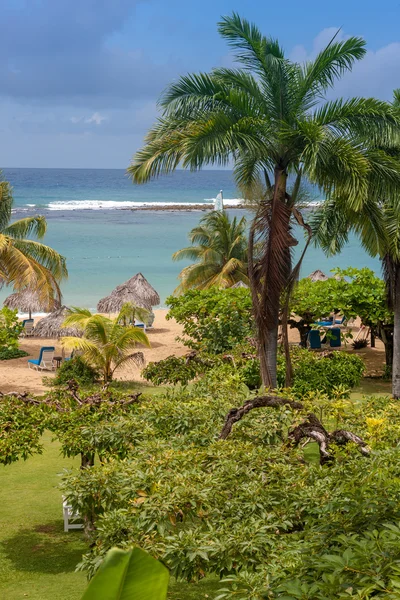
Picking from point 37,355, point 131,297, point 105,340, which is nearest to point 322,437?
point 105,340

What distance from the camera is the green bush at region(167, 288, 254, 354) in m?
18.2

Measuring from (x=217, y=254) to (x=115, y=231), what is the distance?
42.4 m

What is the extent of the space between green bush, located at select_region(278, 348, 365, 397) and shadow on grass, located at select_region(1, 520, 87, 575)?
7.37 m

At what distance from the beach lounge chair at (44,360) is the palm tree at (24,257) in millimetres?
1562

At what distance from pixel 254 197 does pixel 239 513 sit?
9753 millimetres

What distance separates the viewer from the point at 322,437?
6105 millimetres

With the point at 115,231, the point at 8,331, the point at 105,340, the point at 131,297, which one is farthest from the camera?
the point at 115,231

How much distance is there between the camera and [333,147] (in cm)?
1277

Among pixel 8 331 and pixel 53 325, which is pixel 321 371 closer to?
pixel 8 331

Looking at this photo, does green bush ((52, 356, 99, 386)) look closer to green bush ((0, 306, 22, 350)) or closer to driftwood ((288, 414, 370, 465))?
green bush ((0, 306, 22, 350))

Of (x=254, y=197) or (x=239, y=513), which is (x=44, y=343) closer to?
(x=254, y=197)

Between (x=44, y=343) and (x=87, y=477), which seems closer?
(x=87, y=477)

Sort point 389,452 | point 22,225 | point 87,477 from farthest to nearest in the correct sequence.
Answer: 1. point 22,225
2. point 87,477
3. point 389,452

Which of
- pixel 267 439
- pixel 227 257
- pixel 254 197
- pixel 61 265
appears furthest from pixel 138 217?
pixel 267 439
